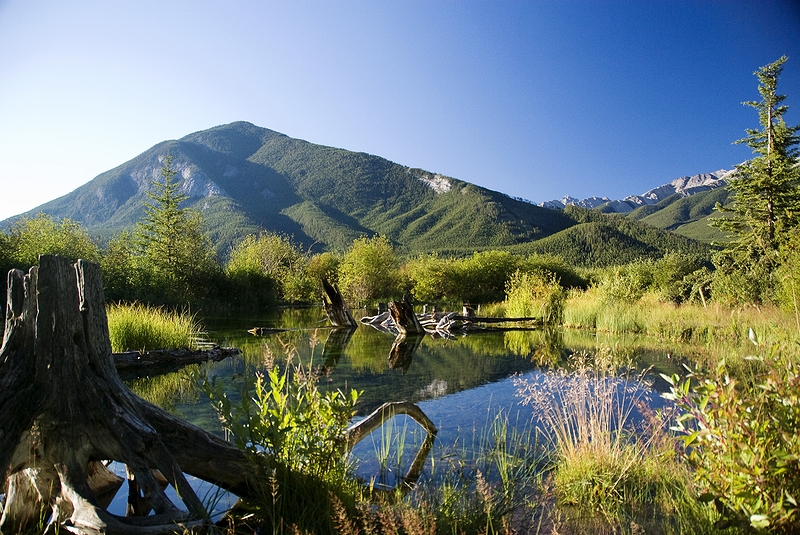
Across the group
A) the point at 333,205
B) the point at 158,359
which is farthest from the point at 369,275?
the point at 333,205

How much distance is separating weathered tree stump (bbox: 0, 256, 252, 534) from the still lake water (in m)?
0.60

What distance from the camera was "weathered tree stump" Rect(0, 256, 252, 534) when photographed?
2.44 metres

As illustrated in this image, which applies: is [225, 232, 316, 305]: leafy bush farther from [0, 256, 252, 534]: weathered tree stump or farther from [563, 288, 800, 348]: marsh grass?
[0, 256, 252, 534]: weathered tree stump

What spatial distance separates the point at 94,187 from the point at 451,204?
355 ft

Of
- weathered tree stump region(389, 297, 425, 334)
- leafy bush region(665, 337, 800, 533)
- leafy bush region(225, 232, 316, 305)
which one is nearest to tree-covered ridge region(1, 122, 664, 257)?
leafy bush region(225, 232, 316, 305)

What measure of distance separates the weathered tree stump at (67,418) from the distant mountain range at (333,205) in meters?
87.4

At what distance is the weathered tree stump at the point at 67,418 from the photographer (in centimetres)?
244

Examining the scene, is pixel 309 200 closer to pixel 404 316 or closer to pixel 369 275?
pixel 369 275

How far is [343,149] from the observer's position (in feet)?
529

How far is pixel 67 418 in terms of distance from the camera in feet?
8.44

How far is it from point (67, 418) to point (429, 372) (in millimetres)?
7266

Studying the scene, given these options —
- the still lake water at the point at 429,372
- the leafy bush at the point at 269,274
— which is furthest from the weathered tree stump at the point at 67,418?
the leafy bush at the point at 269,274

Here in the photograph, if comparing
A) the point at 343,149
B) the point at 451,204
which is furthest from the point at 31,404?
the point at 343,149

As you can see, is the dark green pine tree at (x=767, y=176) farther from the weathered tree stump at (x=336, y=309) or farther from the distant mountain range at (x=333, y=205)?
the distant mountain range at (x=333, y=205)
